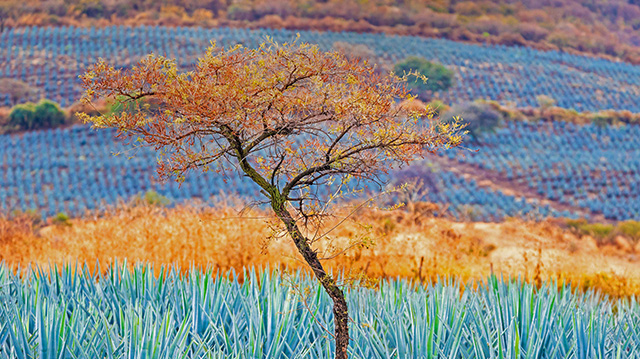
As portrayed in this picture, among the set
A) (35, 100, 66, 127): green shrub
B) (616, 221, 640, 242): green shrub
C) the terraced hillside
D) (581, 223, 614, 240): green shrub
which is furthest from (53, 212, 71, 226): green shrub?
(616, 221, 640, 242): green shrub

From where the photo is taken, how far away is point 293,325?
2926 millimetres

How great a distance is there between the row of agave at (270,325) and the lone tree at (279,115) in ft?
1.74

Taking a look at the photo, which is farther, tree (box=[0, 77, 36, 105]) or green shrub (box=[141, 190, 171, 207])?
tree (box=[0, 77, 36, 105])

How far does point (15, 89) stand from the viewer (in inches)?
593

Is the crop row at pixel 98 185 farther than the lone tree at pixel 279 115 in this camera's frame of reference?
Yes

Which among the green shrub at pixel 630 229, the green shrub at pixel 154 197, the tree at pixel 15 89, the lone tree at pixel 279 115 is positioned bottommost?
the green shrub at pixel 630 229

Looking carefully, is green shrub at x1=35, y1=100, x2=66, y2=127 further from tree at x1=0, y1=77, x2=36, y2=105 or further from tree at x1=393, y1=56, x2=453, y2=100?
tree at x1=393, y1=56, x2=453, y2=100

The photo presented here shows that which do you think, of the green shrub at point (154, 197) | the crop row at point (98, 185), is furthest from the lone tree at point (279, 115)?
the green shrub at point (154, 197)

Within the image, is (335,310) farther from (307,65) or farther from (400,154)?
(307,65)

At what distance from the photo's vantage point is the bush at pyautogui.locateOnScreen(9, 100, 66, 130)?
13945 millimetres

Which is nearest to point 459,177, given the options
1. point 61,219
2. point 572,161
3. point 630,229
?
point 572,161

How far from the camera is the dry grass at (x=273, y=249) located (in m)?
5.75

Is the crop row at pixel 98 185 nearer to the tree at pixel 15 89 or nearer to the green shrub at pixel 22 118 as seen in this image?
the green shrub at pixel 22 118

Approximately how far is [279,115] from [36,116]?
45.1 ft
